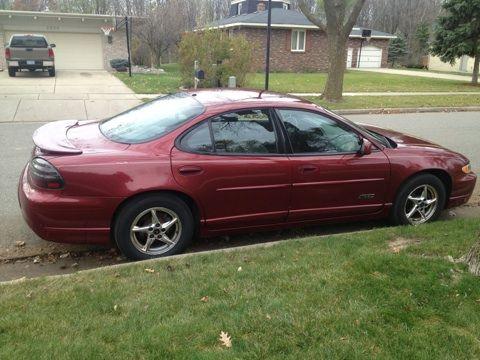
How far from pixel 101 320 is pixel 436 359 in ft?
6.47

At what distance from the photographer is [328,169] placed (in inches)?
190

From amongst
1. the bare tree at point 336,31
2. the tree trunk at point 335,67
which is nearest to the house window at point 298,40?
the bare tree at point 336,31

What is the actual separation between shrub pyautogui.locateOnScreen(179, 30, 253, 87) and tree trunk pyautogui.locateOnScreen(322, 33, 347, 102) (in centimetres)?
309

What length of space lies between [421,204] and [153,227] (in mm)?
2911

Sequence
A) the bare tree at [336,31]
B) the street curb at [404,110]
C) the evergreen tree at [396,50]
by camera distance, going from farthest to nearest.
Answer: the evergreen tree at [396,50] → the bare tree at [336,31] → the street curb at [404,110]

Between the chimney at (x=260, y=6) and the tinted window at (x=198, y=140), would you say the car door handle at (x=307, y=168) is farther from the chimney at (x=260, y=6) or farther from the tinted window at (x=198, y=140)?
the chimney at (x=260, y=6)

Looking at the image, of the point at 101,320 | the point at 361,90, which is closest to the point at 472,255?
the point at 101,320

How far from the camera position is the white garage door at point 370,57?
1592 inches

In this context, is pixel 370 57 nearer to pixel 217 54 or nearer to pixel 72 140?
pixel 217 54

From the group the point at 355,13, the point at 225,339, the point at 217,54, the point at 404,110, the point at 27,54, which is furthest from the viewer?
the point at 27,54

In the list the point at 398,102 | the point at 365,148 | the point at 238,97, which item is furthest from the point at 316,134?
the point at 398,102

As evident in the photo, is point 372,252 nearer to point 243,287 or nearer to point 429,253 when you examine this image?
point 429,253

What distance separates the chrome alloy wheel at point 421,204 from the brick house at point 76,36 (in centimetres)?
2694

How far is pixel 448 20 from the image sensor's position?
86.6 ft
